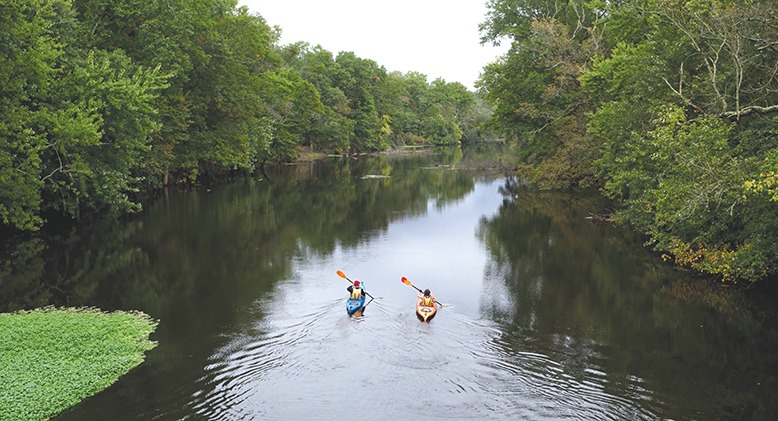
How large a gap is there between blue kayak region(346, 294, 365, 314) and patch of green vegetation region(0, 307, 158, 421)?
5.15 m

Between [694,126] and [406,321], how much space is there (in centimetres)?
1113

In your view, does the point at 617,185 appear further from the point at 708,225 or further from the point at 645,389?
the point at 645,389

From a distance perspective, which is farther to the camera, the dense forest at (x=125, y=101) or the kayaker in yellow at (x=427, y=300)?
the dense forest at (x=125, y=101)

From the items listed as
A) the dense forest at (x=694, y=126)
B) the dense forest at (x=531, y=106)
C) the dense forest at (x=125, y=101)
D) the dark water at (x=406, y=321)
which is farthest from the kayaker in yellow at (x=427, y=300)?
the dense forest at (x=125, y=101)

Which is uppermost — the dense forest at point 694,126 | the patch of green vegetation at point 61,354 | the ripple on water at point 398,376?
the dense forest at point 694,126

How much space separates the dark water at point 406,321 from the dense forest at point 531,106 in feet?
7.19

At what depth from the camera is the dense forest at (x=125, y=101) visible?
22125mm

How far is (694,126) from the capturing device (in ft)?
61.8

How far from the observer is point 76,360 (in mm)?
12766

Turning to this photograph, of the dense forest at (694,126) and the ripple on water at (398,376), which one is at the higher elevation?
the dense forest at (694,126)

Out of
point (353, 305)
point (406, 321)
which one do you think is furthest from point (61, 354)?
point (406, 321)

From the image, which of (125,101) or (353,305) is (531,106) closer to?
(125,101)

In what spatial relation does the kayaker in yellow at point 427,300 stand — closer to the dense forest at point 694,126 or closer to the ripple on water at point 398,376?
the ripple on water at point 398,376

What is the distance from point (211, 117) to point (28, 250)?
74.3 feet
